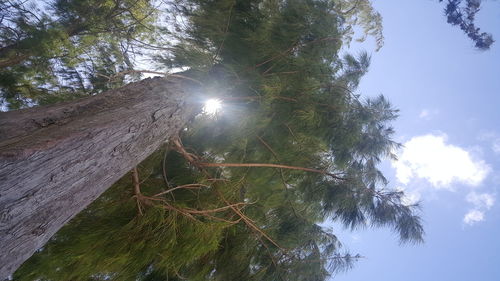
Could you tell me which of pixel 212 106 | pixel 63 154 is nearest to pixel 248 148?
pixel 212 106

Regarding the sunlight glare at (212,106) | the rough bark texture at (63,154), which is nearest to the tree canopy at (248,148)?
the sunlight glare at (212,106)

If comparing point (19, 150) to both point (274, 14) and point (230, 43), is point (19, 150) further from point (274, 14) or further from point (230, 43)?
point (274, 14)

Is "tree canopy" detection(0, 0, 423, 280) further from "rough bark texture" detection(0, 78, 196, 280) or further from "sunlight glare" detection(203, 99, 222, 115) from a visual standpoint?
"rough bark texture" detection(0, 78, 196, 280)

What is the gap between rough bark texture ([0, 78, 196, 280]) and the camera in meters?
0.87

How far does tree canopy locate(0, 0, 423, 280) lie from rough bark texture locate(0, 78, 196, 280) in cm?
68

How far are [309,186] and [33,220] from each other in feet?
7.82

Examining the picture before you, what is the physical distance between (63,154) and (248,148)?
203 centimetres

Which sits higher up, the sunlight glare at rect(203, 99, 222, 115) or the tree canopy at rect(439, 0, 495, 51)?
the tree canopy at rect(439, 0, 495, 51)

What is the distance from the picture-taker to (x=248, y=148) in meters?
2.95

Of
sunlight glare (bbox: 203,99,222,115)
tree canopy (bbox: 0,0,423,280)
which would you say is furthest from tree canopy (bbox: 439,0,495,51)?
sunlight glare (bbox: 203,99,222,115)

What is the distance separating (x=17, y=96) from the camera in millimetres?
3322

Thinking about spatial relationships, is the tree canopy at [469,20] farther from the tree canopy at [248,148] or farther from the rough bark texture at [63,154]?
the rough bark texture at [63,154]

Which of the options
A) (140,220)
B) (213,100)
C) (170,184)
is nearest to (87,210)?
(140,220)

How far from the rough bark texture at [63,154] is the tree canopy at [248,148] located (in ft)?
2.23
